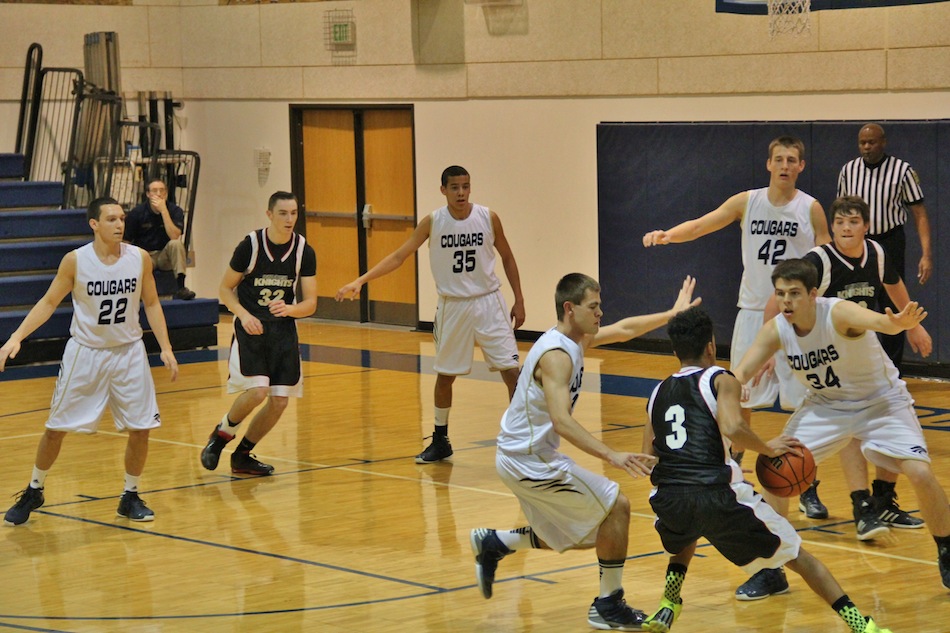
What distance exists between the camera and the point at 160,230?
49.4ft

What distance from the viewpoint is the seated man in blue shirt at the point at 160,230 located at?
48.5 ft

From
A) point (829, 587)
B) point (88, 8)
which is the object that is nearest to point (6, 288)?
point (88, 8)

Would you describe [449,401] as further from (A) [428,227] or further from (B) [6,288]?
(B) [6,288]

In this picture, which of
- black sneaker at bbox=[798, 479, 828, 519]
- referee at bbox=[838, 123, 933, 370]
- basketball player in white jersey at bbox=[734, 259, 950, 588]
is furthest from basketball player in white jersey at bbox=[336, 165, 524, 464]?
referee at bbox=[838, 123, 933, 370]

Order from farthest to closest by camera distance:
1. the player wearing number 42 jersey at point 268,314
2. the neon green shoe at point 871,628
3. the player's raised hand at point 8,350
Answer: the player wearing number 42 jersey at point 268,314
the player's raised hand at point 8,350
the neon green shoe at point 871,628

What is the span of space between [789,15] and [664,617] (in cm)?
761

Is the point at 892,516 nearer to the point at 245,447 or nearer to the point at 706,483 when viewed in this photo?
the point at 706,483

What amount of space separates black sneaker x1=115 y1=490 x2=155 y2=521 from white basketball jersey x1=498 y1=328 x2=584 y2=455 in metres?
2.75

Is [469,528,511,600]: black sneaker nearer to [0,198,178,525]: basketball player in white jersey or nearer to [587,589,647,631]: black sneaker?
[587,589,647,631]: black sneaker

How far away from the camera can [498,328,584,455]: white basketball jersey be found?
19.0ft

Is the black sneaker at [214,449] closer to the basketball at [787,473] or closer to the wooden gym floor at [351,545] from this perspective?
the wooden gym floor at [351,545]

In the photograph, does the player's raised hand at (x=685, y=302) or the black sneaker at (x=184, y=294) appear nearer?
the player's raised hand at (x=685, y=302)

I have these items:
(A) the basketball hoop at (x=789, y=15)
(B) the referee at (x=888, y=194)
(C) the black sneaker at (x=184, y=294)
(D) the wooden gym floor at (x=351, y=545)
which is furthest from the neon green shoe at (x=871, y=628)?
(C) the black sneaker at (x=184, y=294)

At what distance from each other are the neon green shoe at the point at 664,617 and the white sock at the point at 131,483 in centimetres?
348
